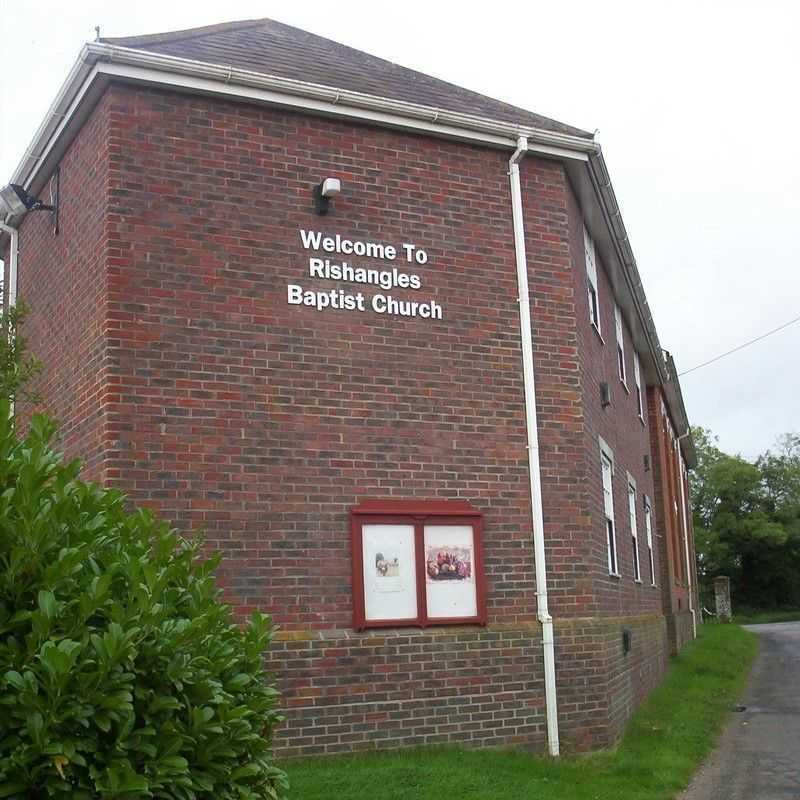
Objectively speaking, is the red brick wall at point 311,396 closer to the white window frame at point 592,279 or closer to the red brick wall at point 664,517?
the white window frame at point 592,279

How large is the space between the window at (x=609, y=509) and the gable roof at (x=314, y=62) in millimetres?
4080

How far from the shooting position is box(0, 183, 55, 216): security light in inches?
447

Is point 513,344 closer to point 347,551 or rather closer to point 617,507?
point 347,551

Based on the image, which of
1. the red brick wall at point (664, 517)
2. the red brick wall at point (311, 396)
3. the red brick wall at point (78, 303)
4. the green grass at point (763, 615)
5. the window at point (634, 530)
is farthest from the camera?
the green grass at point (763, 615)

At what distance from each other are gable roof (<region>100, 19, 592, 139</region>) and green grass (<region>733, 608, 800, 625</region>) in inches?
1816

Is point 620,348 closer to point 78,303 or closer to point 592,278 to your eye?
point 592,278

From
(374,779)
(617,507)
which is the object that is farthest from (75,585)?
(617,507)

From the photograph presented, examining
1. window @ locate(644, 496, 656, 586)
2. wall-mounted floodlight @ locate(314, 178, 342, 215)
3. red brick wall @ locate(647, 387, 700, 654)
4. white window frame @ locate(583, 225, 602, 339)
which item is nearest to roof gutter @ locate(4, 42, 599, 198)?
wall-mounted floodlight @ locate(314, 178, 342, 215)

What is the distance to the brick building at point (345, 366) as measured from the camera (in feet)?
31.1

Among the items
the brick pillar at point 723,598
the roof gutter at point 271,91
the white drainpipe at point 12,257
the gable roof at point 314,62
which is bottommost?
the brick pillar at point 723,598

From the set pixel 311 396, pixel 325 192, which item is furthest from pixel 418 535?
pixel 325 192

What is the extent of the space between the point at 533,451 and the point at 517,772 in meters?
3.06

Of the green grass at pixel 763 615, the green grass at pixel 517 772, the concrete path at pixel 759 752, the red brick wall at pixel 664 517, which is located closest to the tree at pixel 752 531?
the green grass at pixel 763 615

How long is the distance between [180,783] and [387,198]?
24.8 ft
